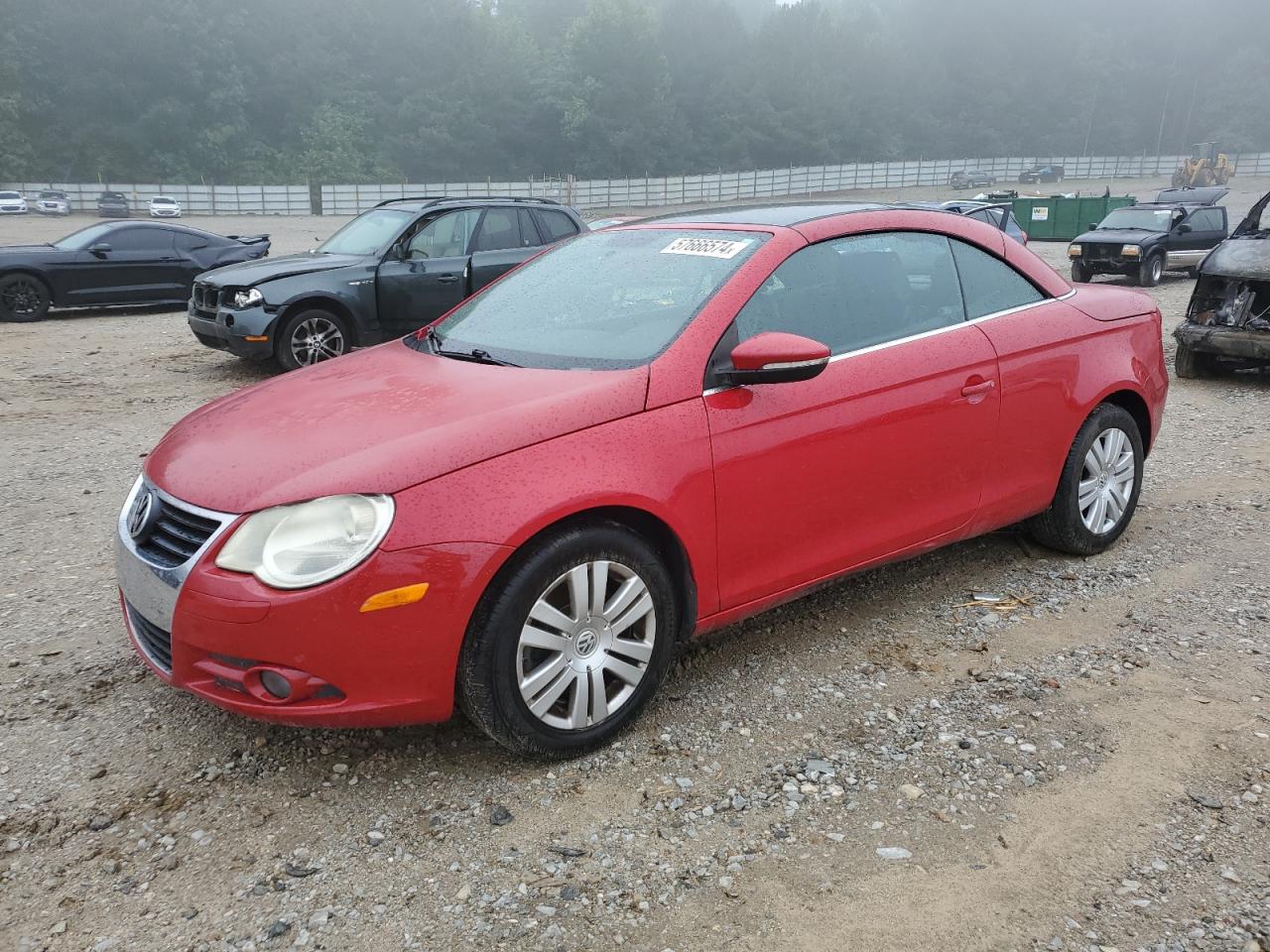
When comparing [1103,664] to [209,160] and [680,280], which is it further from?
[209,160]

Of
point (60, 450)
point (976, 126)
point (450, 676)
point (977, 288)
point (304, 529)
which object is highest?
point (976, 126)

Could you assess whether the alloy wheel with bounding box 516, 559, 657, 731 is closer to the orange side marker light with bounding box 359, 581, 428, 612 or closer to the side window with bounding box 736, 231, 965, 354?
the orange side marker light with bounding box 359, 581, 428, 612

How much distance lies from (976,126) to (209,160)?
287 ft

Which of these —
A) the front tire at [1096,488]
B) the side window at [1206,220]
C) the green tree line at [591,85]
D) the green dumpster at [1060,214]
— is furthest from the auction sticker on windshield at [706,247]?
the green tree line at [591,85]

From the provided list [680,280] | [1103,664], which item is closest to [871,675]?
[1103,664]

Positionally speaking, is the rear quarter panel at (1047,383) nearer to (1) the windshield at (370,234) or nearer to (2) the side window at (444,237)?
(2) the side window at (444,237)

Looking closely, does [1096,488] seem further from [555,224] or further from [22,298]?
[22,298]

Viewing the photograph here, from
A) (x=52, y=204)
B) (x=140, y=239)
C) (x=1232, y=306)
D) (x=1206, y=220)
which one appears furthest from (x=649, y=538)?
(x=52, y=204)

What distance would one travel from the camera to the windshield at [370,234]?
31.7ft

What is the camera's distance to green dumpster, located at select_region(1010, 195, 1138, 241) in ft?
97.5

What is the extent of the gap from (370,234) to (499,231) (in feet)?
4.27

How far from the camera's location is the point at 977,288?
3.94m

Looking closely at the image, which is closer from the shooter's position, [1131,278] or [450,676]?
[450,676]

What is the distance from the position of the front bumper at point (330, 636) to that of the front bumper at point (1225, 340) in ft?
26.2
